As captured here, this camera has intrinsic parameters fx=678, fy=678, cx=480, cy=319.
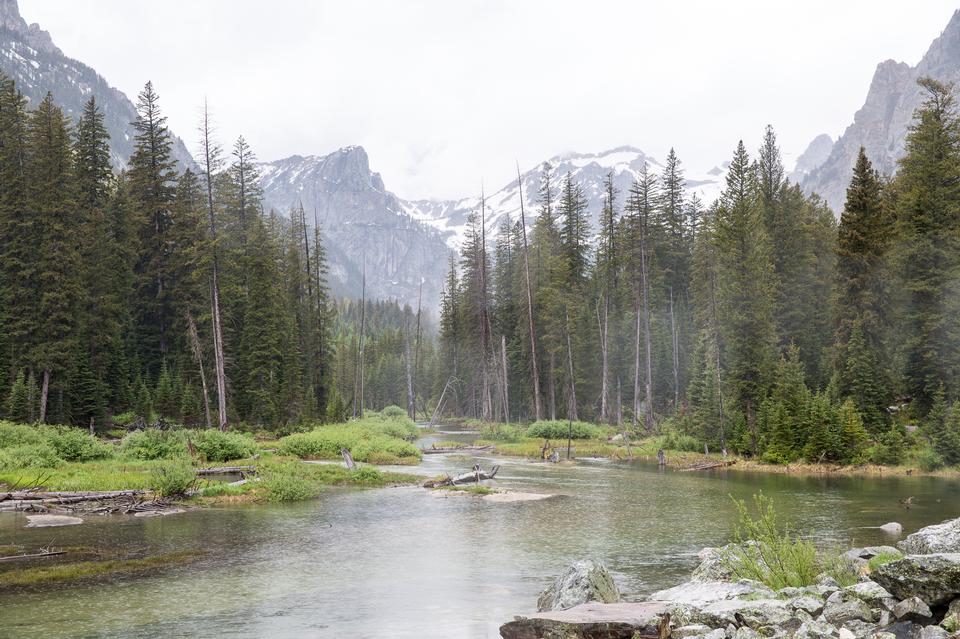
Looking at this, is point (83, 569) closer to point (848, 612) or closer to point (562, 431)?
point (848, 612)

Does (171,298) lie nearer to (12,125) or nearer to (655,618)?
(12,125)

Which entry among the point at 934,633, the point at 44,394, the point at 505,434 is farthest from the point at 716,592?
the point at 505,434

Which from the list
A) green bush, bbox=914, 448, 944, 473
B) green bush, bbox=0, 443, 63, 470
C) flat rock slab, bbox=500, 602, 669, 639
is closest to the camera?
flat rock slab, bbox=500, 602, 669, 639

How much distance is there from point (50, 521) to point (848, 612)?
2069 cm

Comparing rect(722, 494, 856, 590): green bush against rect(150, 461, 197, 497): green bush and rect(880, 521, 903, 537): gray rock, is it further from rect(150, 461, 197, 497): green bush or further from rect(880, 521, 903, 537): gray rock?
rect(150, 461, 197, 497): green bush

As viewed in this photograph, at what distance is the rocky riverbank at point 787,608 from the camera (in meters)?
7.50

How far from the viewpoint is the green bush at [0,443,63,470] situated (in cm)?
2669

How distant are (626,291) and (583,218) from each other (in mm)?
11917

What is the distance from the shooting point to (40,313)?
41812mm

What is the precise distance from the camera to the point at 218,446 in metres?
34.2

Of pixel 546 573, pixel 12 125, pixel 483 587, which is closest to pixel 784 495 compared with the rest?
pixel 546 573

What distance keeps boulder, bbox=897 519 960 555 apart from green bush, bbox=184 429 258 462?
30710 millimetres

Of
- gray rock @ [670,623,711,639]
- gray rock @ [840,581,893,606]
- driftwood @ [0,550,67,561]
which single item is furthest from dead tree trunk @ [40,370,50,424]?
gray rock @ [840,581,893,606]

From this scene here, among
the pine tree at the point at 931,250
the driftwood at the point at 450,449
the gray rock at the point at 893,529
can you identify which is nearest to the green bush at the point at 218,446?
the driftwood at the point at 450,449
